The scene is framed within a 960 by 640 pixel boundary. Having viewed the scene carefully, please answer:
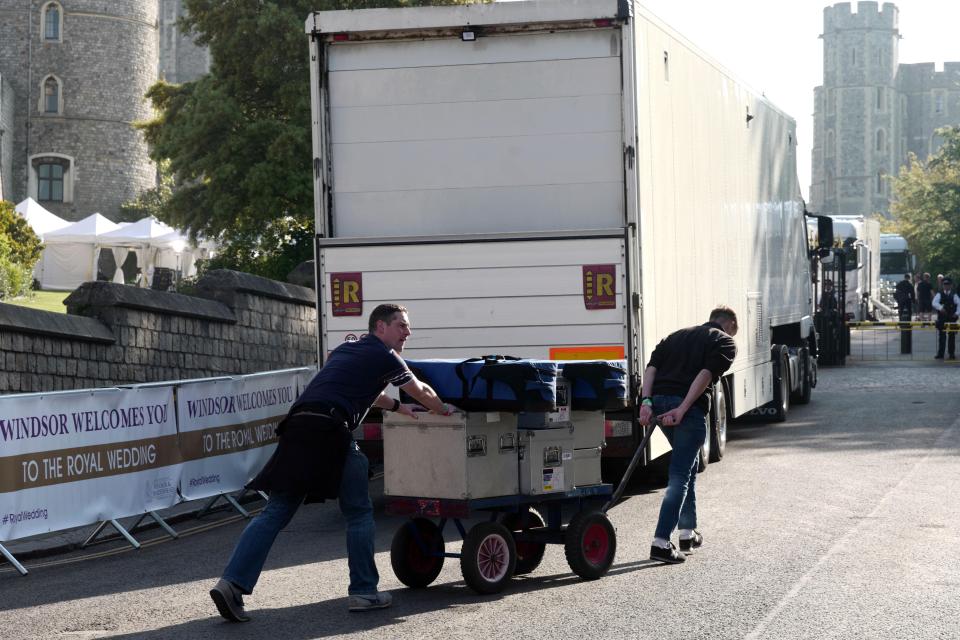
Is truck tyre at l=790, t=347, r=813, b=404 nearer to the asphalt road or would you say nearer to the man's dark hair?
the asphalt road

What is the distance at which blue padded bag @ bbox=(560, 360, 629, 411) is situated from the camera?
9.02 m

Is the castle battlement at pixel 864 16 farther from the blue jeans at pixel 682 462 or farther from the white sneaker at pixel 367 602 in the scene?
the white sneaker at pixel 367 602

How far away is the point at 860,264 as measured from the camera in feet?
143

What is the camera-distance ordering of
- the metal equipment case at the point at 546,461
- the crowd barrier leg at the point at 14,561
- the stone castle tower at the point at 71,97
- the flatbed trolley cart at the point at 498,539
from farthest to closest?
the stone castle tower at the point at 71,97 → the crowd barrier leg at the point at 14,561 → the metal equipment case at the point at 546,461 → the flatbed trolley cart at the point at 498,539

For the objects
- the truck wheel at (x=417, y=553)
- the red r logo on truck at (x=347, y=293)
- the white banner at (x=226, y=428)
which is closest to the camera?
the truck wheel at (x=417, y=553)

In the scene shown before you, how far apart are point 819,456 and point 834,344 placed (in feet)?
51.8

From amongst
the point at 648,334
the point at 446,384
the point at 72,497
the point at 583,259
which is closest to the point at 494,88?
the point at 583,259


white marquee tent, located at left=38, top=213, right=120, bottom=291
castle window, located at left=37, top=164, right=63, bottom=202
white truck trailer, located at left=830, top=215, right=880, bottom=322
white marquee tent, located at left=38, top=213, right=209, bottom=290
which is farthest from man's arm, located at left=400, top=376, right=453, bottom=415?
castle window, located at left=37, top=164, right=63, bottom=202

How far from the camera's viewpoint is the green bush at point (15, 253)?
29.5 metres

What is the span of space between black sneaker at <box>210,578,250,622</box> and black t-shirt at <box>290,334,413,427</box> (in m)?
1.04

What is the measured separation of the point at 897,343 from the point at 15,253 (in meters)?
24.1

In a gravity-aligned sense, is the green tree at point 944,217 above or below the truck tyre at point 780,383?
above

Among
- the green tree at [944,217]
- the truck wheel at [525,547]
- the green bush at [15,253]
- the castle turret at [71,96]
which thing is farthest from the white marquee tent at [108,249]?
the truck wheel at [525,547]

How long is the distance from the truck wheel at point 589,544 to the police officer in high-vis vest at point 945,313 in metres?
24.5
